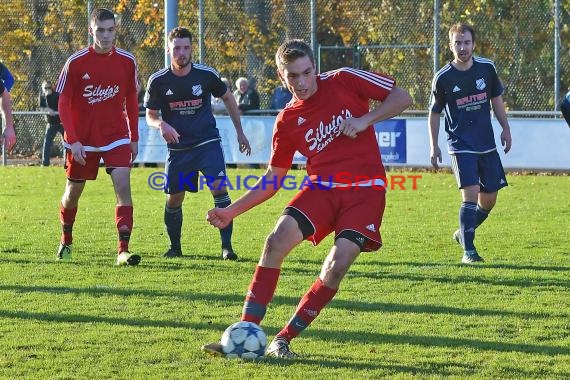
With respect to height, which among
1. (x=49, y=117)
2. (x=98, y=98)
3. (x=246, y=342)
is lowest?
(x=246, y=342)

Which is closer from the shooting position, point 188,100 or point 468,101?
point 468,101

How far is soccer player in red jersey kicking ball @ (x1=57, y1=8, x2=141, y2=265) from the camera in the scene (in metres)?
9.41

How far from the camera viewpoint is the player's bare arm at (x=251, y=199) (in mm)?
5781

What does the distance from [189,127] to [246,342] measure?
14.6 feet

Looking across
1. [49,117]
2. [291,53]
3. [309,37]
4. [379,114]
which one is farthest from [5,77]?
[49,117]

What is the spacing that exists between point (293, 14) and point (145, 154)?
3.83 meters

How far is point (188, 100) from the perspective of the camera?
9.95m

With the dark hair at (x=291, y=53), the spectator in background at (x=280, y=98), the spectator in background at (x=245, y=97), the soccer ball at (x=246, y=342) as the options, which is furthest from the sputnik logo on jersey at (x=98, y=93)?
the spectator in background at (x=280, y=98)

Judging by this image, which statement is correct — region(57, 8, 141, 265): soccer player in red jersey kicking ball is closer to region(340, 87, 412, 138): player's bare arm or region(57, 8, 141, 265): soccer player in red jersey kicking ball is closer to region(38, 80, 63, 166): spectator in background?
region(340, 87, 412, 138): player's bare arm

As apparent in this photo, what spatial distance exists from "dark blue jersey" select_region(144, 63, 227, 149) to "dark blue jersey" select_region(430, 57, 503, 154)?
193 centimetres

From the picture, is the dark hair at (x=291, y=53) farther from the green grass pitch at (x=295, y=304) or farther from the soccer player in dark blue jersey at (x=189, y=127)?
the soccer player in dark blue jersey at (x=189, y=127)

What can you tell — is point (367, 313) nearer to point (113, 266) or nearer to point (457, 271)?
point (457, 271)

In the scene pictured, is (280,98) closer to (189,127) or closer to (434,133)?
(189,127)

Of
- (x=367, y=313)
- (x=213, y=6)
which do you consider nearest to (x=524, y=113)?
(x=213, y=6)
